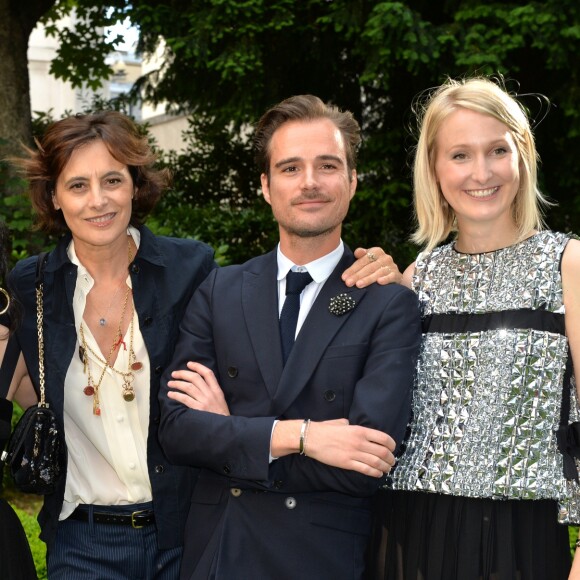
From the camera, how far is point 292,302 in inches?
144

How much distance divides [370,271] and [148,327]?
3.46ft

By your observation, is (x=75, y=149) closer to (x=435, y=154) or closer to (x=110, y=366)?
(x=110, y=366)

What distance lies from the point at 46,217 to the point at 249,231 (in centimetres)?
795

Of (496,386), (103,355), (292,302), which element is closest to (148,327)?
(103,355)

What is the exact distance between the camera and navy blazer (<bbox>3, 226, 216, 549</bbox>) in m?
3.95

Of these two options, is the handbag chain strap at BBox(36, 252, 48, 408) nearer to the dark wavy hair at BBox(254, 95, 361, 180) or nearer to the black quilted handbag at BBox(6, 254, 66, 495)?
the black quilted handbag at BBox(6, 254, 66, 495)

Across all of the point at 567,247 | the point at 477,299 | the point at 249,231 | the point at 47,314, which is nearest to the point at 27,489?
the point at 47,314

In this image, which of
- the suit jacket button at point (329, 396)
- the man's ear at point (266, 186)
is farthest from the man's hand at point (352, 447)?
the man's ear at point (266, 186)

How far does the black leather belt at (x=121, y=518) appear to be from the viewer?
395cm

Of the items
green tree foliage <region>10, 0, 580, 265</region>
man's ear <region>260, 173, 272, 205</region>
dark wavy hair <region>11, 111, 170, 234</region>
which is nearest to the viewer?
man's ear <region>260, 173, 272, 205</region>

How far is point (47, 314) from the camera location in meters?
4.06

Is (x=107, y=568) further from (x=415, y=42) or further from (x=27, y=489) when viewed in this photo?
(x=415, y=42)

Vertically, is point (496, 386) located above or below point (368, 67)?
below

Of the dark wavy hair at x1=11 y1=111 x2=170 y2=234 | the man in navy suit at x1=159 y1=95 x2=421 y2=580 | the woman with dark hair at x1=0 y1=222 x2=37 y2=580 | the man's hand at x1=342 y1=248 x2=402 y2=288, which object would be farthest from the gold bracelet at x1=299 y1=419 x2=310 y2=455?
the dark wavy hair at x1=11 y1=111 x2=170 y2=234
